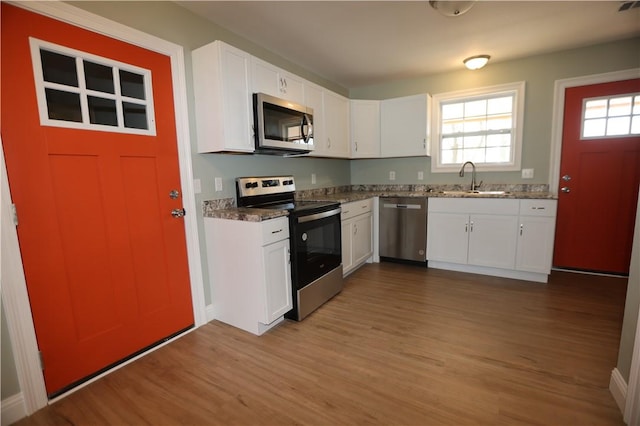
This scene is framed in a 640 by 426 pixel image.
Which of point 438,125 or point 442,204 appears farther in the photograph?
point 438,125

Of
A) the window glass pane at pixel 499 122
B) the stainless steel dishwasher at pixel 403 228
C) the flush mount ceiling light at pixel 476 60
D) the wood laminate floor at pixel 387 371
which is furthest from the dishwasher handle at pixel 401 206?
the flush mount ceiling light at pixel 476 60

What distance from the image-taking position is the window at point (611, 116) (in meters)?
3.00

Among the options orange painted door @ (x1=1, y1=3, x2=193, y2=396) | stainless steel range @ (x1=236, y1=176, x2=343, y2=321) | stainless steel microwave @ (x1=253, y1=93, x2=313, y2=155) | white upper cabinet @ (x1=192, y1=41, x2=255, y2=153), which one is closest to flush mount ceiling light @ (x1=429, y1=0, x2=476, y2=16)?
stainless steel microwave @ (x1=253, y1=93, x2=313, y2=155)

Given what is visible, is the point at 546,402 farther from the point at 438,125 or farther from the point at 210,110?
the point at 438,125

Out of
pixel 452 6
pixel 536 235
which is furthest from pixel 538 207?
pixel 452 6

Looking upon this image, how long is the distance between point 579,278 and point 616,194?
0.96 m

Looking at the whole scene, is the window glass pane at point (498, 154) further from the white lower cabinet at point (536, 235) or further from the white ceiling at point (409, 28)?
the white ceiling at point (409, 28)

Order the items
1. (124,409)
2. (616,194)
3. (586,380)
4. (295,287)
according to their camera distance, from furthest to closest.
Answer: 1. (616,194)
2. (295,287)
3. (586,380)
4. (124,409)

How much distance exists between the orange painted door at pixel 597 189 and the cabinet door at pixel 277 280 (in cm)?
322

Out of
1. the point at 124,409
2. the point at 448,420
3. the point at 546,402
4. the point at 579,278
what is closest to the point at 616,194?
the point at 579,278

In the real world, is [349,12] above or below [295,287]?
above

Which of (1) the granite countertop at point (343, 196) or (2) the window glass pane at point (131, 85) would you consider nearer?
(2) the window glass pane at point (131, 85)

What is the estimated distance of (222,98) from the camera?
211 centimetres

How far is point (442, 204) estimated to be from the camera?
341 centimetres
